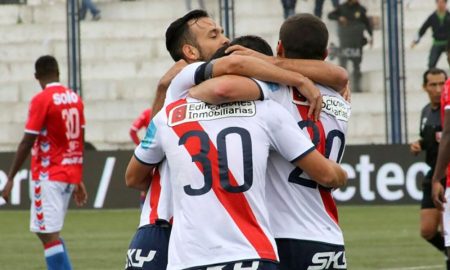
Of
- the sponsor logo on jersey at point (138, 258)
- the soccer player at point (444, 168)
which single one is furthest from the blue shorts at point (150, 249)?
the soccer player at point (444, 168)

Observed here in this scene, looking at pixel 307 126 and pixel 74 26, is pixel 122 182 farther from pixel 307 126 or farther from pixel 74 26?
pixel 307 126

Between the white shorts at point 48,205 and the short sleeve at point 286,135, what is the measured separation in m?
7.01

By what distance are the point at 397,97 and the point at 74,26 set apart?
241 inches

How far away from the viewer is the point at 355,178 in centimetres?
2066

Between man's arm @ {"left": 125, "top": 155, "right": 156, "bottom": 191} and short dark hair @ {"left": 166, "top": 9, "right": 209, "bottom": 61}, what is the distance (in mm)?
541

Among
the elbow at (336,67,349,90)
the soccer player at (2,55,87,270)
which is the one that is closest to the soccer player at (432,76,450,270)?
the elbow at (336,67,349,90)

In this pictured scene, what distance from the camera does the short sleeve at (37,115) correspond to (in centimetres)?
1172

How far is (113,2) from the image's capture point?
26.0 metres

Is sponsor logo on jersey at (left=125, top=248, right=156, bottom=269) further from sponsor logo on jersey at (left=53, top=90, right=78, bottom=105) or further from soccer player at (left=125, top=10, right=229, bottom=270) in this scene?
sponsor logo on jersey at (left=53, top=90, right=78, bottom=105)

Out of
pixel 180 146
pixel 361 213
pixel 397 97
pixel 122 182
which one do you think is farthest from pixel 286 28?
pixel 397 97

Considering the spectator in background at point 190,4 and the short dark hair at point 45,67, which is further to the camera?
the spectator in background at point 190,4

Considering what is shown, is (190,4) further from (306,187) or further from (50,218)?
(306,187)

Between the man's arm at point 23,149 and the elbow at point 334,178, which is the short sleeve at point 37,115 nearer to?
the man's arm at point 23,149

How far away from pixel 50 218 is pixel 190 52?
655cm
